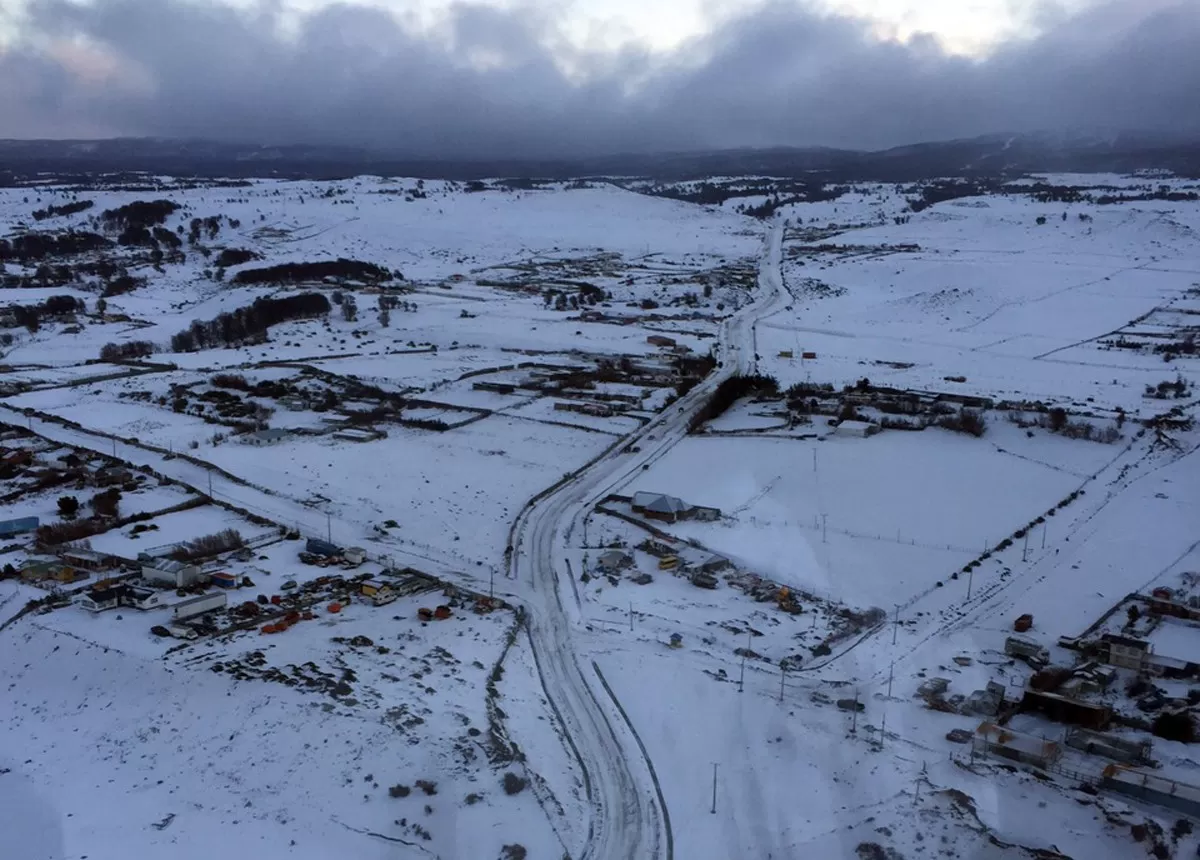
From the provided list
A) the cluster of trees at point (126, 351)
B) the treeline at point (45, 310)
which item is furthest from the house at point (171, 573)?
the treeline at point (45, 310)

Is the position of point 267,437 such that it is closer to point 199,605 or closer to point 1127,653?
point 199,605

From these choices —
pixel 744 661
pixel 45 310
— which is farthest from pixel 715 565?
pixel 45 310

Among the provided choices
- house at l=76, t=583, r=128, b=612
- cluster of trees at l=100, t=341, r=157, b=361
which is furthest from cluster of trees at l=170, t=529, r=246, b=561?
cluster of trees at l=100, t=341, r=157, b=361

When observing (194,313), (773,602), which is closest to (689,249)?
(194,313)

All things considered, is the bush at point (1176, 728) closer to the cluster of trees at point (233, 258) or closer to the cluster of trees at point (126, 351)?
the cluster of trees at point (126, 351)

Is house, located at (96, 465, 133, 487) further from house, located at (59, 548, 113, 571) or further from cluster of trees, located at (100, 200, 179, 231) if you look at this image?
cluster of trees, located at (100, 200, 179, 231)

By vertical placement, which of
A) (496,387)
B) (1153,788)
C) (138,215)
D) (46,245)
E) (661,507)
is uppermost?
(138,215)
